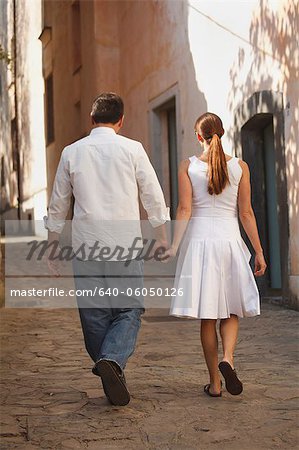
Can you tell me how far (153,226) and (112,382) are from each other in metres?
0.92

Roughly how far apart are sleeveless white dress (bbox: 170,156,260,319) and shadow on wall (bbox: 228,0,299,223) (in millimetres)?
4715

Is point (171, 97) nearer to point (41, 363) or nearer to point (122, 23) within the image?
point (122, 23)

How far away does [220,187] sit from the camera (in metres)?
5.18

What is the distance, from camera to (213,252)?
17.1 ft

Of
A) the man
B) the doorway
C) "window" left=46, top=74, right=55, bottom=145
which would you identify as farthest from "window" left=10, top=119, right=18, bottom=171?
the man

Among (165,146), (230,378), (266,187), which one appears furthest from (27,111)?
(230,378)

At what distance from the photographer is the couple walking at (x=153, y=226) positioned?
505 cm

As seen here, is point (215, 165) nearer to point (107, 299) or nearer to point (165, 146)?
point (107, 299)

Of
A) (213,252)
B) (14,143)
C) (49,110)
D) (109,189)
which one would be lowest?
(213,252)

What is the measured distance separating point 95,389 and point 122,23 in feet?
44.6

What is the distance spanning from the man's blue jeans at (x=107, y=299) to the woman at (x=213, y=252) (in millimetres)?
241

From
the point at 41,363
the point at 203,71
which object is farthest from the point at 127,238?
the point at 203,71

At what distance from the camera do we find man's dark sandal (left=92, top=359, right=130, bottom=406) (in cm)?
478

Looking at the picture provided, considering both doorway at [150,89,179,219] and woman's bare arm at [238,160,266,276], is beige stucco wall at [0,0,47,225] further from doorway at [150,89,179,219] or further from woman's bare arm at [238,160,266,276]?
woman's bare arm at [238,160,266,276]
